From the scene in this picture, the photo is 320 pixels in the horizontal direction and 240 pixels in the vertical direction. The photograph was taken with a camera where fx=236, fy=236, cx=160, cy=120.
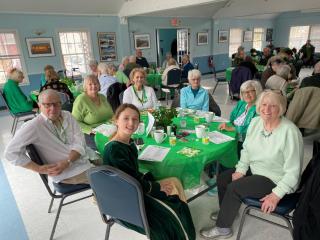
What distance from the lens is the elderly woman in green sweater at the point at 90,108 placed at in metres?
2.47

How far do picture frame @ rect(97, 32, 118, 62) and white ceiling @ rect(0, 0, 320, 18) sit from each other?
0.66 m

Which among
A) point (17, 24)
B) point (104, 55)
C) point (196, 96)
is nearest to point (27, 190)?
point (196, 96)

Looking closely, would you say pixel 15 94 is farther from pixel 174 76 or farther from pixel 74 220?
pixel 174 76

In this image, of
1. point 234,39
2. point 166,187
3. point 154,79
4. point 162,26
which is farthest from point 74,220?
point 234,39

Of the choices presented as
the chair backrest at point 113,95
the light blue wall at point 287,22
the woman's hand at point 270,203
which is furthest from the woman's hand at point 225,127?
the light blue wall at point 287,22

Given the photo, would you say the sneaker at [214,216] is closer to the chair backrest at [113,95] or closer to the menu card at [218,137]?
the menu card at [218,137]

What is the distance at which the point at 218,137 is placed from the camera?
1.89 m

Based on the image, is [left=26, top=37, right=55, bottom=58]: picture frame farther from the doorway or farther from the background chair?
the background chair

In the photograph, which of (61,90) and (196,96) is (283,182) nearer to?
(196,96)

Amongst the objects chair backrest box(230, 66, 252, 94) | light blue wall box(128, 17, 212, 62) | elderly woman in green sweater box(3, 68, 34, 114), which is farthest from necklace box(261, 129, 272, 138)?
light blue wall box(128, 17, 212, 62)

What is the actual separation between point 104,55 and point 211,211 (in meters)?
6.80

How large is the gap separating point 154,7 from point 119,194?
6427mm

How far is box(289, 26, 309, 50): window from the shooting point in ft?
40.3

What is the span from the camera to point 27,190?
2.61 m
